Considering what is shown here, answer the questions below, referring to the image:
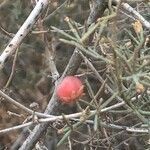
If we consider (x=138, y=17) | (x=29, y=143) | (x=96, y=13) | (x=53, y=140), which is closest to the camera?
(x=138, y=17)

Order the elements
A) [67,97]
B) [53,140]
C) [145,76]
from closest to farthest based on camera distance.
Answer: [145,76] < [67,97] < [53,140]

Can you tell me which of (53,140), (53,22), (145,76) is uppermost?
(145,76)

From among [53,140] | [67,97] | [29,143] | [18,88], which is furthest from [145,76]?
[18,88]

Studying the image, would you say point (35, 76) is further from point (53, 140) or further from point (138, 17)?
point (138, 17)

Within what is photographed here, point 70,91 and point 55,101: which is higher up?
point 70,91

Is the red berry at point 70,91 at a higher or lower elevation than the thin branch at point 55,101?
higher

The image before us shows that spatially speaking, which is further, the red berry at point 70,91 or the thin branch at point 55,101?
the thin branch at point 55,101

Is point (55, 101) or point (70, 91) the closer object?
point (70, 91)

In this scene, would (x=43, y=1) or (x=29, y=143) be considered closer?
(x=43, y=1)

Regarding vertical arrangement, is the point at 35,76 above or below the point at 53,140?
above

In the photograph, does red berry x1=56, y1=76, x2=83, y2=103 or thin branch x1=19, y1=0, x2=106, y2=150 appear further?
thin branch x1=19, y1=0, x2=106, y2=150

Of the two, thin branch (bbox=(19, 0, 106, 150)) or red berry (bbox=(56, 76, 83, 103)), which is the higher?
red berry (bbox=(56, 76, 83, 103))
